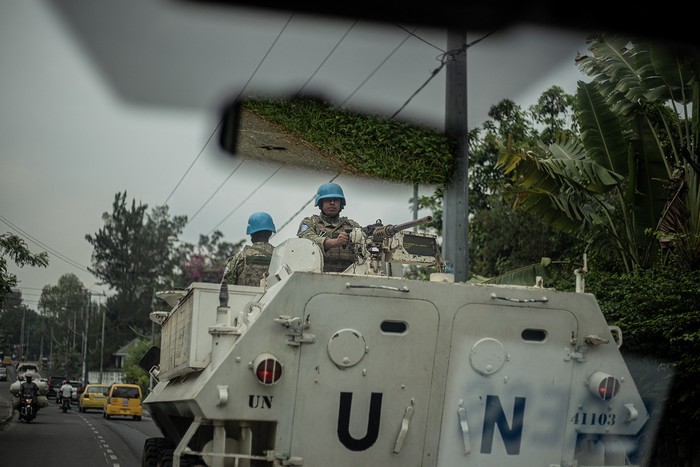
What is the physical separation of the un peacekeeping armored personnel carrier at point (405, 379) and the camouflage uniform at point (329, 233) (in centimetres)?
101

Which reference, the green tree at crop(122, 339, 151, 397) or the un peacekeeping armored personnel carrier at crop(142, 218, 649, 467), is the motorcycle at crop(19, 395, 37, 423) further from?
the un peacekeeping armored personnel carrier at crop(142, 218, 649, 467)

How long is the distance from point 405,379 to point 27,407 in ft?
98.7

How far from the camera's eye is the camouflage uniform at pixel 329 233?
861 centimetres

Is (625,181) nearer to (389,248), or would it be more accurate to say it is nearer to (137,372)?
(389,248)

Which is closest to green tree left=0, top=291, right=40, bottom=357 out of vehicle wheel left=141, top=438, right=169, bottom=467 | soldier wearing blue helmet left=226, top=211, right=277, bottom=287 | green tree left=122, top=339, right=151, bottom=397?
green tree left=122, top=339, right=151, bottom=397

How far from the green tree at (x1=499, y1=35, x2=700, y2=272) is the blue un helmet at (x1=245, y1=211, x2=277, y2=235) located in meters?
5.15

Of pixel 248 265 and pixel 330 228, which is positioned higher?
pixel 330 228

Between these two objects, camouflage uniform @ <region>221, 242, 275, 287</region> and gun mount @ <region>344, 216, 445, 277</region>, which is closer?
gun mount @ <region>344, 216, 445, 277</region>

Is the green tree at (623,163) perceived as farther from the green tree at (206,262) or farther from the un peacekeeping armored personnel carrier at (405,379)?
the green tree at (206,262)

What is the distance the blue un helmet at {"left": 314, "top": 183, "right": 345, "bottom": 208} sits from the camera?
9148mm

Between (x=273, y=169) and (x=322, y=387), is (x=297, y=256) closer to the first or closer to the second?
(x=322, y=387)

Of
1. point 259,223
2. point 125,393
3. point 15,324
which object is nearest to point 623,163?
point 259,223

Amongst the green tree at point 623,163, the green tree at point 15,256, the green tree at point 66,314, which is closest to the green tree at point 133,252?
the green tree at point 66,314

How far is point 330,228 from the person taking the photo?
909 cm
